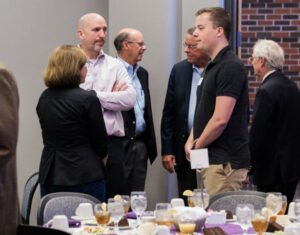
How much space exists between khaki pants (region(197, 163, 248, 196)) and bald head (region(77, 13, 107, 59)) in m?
1.41

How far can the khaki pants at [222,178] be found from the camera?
3.87 m

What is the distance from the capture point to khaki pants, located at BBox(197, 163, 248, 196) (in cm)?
387

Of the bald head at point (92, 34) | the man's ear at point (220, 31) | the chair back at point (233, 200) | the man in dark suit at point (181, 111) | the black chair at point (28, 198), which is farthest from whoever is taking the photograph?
the man in dark suit at point (181, 111)

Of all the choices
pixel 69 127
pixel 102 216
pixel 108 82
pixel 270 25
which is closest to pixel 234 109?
pixel 69 127

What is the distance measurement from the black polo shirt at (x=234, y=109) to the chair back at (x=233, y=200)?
28cm

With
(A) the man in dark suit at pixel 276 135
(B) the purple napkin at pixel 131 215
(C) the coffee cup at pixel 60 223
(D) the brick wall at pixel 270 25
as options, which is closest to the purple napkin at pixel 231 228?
(B) the purple napkin at pixel 131 215

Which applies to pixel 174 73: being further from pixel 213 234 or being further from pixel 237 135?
pixel 213 234

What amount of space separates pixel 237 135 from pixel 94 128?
892 mm

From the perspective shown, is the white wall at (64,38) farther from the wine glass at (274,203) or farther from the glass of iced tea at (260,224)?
the glass of iced tea at (260,224)

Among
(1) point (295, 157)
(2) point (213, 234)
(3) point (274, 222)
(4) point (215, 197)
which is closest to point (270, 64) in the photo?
(1) point (295, 157)

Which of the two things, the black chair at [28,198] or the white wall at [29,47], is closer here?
the black chair at [28,198]

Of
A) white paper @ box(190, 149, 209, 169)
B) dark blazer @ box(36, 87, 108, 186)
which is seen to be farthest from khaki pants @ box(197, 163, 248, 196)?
dark blazer @ box(36, 87, 108, 186)

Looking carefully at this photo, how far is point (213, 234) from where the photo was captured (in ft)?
8.77

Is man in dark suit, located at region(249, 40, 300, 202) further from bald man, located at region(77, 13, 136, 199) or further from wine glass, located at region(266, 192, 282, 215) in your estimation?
wine glass, located at region(266, 192, 282, 215)
